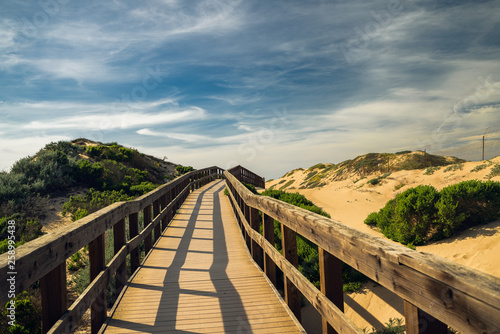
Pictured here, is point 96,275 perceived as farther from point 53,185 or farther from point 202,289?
point 53,185

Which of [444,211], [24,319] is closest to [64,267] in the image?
[24,319]

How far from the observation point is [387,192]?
18281 millimetres

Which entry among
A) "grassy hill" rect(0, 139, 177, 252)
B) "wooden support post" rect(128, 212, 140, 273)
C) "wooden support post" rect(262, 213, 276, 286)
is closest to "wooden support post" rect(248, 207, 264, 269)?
"wooden support post" rect(262, 213, 276, 286)

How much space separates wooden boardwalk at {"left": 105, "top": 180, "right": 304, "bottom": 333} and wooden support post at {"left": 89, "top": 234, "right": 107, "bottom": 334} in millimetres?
114

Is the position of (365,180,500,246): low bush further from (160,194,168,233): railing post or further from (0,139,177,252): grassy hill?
(0,139,177,252): grassy hill

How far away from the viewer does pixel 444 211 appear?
8.37 m

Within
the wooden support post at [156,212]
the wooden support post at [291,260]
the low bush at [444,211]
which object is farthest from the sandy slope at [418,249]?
the wooden support post at [156,212]

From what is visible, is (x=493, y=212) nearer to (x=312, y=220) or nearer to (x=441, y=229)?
(x=441, y=229)

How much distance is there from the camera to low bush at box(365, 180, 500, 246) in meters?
8.37

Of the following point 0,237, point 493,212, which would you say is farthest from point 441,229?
point 0,237

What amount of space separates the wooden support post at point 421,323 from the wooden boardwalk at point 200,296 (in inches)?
75.3

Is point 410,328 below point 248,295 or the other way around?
the other way around

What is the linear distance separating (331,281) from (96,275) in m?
2.46

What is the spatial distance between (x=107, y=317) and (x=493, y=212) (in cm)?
905
